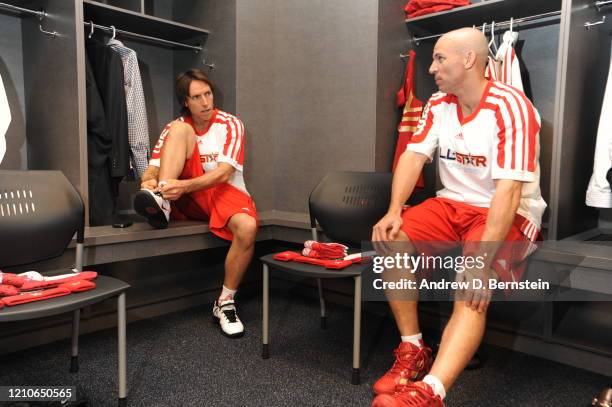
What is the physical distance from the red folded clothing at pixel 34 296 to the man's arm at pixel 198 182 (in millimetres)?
808

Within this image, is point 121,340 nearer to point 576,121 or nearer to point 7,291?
point 7,291

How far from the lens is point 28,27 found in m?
2.42

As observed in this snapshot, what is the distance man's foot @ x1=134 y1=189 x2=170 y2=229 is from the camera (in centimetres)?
214

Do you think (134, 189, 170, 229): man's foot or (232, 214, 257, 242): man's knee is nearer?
(134, 189, 170, 229): man's foot

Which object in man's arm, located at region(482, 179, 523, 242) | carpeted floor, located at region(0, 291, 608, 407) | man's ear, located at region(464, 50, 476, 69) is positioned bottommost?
carpeted floor, located at region(0, 291, 608, 407)

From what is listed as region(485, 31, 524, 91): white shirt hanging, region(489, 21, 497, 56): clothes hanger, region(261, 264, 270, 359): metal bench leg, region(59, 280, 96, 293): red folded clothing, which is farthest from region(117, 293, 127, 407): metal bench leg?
region(489, 21, 497, 56): clothes hanger

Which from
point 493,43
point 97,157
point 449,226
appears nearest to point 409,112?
point 493,43

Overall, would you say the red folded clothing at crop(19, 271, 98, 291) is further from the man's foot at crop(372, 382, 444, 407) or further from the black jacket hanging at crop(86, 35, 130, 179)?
the man's foot at crop(372, 382, 444, 407)

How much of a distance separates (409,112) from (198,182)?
3.63 feet

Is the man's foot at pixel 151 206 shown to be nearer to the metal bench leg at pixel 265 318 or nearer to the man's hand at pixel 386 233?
the metal bench leg at pixel 265 318

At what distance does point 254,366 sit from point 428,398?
0.82 meters

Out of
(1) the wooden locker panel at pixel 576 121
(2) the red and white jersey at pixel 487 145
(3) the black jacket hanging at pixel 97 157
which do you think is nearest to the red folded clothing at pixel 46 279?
(3) the black jacket hanging at pixel 97 157

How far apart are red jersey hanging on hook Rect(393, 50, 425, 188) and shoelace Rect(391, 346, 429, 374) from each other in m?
1.00

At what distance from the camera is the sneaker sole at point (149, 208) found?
2.14 meters
